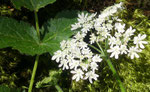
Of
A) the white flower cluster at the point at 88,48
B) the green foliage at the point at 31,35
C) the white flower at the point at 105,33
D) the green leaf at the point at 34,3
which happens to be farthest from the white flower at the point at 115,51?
the green leaf at the point at 34,3

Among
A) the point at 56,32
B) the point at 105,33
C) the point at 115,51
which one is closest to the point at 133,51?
the point at 115,51

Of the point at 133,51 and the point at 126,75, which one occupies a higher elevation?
the point at 133,51

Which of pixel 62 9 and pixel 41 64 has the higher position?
pixel 62 9

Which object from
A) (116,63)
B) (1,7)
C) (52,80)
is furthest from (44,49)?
(116,63)

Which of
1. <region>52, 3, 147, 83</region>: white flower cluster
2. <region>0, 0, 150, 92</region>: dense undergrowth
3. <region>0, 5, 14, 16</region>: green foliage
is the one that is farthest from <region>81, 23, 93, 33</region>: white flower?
<region>0, 5, 14, 16</region>: green foliage

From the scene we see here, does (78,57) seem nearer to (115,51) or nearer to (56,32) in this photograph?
(115,51)

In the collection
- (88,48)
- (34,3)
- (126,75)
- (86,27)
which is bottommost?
(126,75)

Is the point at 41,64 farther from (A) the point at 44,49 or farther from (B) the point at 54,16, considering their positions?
(B) the point at 54,16

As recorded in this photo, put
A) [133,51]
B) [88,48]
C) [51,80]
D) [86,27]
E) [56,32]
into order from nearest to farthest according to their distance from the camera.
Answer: [133,51] < [88,48] < [86,27] < [51,80] < [56,32]

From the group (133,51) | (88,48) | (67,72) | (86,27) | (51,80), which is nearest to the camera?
(133,51)
